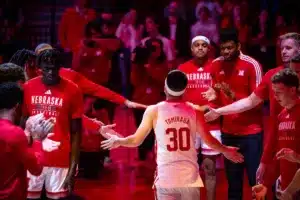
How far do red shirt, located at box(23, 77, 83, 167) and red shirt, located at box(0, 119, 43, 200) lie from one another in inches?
56.2

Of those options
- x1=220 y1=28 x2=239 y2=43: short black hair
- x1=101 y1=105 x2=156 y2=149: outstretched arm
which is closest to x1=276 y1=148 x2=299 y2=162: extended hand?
x1=101 y1=105 x2=156 y2=149: outstretched arm

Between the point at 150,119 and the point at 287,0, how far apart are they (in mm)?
10007

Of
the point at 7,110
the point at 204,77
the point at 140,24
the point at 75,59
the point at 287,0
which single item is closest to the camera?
the point at 7,110

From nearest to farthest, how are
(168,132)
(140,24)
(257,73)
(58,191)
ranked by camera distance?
1. (168,132)
2. (58,191)
3. (257,73)
4. (140,24)

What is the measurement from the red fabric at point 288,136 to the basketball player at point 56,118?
7.04 ft

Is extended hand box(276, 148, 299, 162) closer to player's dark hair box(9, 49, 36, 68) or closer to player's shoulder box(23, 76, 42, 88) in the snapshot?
player's shoulder box(23, 76, 42, 88)

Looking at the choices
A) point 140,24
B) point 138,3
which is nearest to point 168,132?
point 140,24

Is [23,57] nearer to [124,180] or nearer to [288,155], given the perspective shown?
[288,155]

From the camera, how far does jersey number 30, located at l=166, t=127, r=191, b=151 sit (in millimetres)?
6621

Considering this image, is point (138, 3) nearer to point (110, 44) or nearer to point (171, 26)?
point (171, 26)

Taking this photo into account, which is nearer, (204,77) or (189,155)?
(189,155)

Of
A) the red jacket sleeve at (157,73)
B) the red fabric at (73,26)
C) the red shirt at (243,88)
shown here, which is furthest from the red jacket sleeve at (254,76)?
the red fabric at (73,26)

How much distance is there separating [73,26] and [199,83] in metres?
5.56

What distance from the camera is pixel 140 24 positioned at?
14633 mm
